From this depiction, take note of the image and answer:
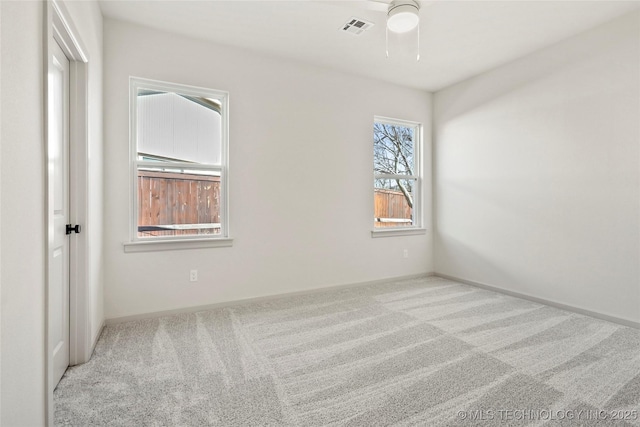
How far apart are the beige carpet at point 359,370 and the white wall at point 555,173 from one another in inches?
18.3

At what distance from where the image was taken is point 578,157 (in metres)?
3.16

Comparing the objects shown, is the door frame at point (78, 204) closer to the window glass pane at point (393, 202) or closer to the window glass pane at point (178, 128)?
the window glass pane at point (178, 128)

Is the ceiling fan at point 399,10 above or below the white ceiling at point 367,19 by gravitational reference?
below

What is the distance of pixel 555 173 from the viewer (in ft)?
11.0

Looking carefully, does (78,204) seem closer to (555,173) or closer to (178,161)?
(178,161)

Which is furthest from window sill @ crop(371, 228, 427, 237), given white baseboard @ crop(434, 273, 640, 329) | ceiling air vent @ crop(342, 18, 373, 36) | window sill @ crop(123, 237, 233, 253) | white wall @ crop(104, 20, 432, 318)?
ceiling air vent @ crop(342, 18, 373, 36)

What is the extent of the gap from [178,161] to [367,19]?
7.43 ft

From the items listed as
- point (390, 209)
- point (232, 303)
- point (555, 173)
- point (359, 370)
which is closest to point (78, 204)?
point (232, 303)

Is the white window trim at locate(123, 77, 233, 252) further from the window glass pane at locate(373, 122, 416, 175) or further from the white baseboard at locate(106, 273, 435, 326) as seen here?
the window glass pane at locate(373, 122, 416, 175)

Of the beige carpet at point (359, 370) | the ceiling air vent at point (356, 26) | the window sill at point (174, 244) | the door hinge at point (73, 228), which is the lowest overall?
the beige carpet at point (359, 370)

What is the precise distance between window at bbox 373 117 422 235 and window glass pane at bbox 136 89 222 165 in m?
2.14

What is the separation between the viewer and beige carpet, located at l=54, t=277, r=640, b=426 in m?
1.68

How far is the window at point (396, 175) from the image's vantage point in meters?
4.45

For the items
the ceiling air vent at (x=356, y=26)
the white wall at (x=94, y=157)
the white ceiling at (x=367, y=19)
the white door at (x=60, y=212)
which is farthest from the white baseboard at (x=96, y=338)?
the ceiling air vent at (x=356, y=26)
